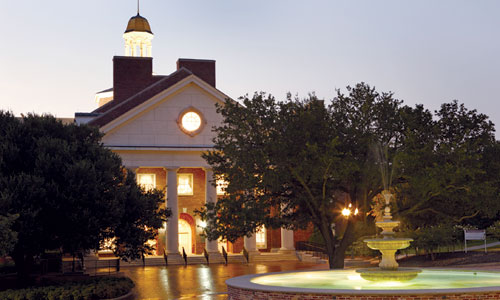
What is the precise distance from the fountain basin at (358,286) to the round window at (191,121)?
3074 cm

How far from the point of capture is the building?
51281mm

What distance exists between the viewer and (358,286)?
18.9 meters

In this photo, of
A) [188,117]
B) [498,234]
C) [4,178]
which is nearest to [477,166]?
[498,234]

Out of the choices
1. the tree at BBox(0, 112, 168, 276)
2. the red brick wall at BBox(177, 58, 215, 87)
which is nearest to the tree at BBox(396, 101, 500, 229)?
the tree at BBox(0, 112, 168, 276)

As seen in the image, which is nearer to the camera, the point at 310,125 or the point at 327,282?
the point at 327,282

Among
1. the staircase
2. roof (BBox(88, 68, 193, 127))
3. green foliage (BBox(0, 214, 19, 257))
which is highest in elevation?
roof (BBox(88, 68, 193, 127))

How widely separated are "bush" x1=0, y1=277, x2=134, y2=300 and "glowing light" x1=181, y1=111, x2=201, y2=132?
26547mm

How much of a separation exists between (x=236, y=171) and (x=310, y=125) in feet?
12.4

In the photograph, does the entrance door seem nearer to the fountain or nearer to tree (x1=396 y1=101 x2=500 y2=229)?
tree (x1=396 y1=101 x2=500 y2=229)

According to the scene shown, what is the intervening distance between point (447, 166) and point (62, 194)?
15250mm

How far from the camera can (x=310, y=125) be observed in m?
27.5

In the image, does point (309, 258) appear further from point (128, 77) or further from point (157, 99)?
point (128, 77)

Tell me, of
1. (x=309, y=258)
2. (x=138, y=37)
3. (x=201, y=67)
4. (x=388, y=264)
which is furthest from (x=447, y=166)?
(x=138, y=37)

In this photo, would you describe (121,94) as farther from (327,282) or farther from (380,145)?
(327,282)
